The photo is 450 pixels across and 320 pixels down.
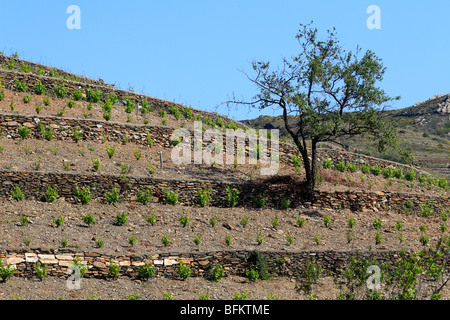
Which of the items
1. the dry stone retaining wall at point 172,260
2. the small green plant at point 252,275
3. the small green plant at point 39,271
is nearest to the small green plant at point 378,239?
the dry stone retaining wall at point 172,260

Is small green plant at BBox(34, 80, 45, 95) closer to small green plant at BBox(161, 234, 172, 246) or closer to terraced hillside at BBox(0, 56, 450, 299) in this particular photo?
terraced hillside at BBox(0, 56, 450, 299)

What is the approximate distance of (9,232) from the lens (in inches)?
714

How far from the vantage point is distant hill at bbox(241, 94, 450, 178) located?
1855 inches

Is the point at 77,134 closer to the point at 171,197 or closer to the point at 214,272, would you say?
the point at 171,197

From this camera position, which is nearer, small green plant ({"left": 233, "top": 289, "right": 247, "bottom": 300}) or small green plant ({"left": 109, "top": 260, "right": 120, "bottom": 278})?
small green plant ({"left": 233, "top": 289, "right": 247, "bottom": 300})

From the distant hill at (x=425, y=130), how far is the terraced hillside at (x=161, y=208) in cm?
1732

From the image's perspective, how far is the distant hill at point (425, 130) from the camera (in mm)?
47125

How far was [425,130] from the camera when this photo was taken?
63406 millimetres

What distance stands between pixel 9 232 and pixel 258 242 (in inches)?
330

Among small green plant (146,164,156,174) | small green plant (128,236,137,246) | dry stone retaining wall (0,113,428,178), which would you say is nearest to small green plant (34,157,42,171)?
Result: dry stone retaining wall (0,113,428,178)

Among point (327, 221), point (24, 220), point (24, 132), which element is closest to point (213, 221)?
point (327, 221)

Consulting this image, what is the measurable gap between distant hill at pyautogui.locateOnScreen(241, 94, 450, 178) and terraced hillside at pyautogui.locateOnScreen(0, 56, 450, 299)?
17319 mm

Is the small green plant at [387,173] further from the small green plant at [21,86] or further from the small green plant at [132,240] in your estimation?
the small green plant at [21,86]
